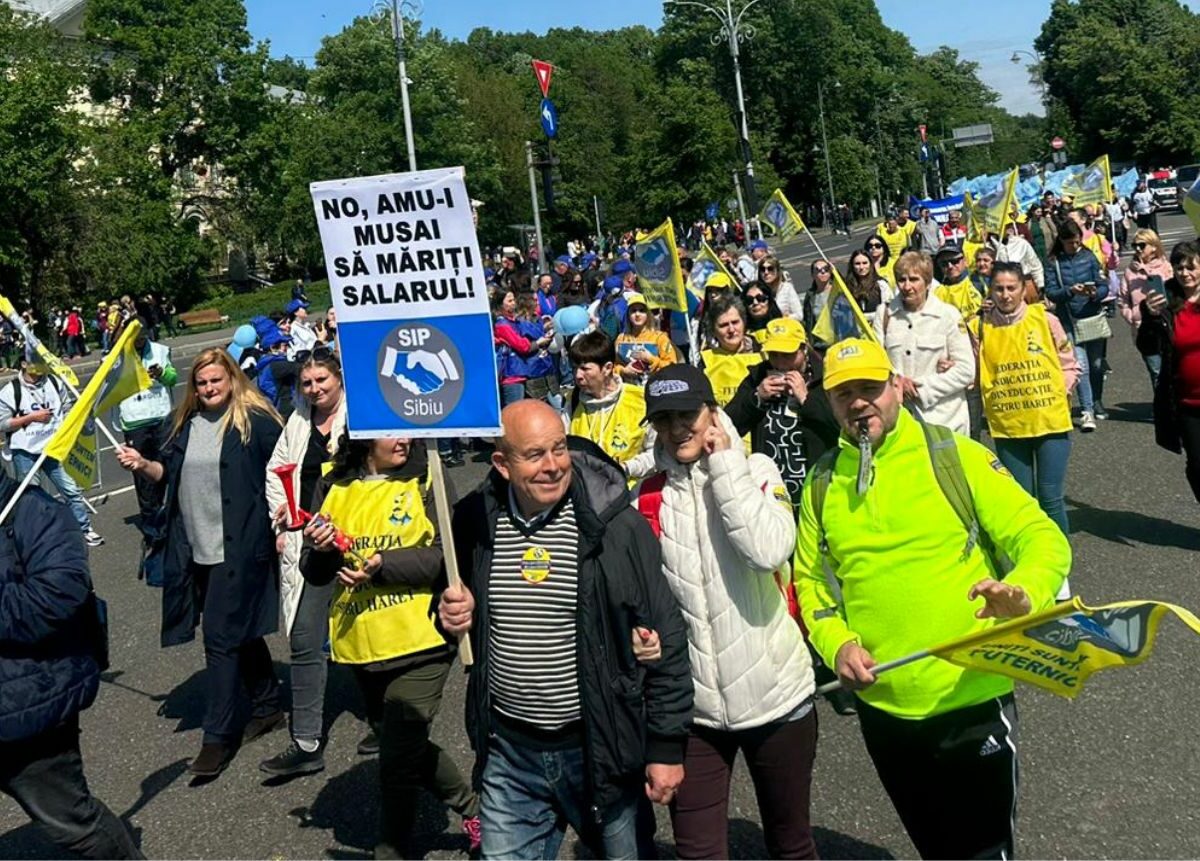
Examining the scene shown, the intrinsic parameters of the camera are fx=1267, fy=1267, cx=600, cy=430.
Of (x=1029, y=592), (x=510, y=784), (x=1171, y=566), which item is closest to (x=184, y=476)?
(x=510, y=784)

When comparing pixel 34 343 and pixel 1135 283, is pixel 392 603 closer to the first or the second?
pixel 34 343

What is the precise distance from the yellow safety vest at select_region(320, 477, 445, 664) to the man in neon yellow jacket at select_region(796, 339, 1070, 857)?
1.57 meters

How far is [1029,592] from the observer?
2980 millimetres

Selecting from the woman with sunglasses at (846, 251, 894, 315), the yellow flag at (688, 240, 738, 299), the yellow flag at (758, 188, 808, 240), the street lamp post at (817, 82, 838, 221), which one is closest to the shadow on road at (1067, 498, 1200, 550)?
the woman with sunglasses at (846, 251, 894, 315)

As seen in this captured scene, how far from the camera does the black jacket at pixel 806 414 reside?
5.00m

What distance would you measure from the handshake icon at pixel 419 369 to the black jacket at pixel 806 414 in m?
1.65

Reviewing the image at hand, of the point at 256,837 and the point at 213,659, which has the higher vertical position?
the point at 213,659

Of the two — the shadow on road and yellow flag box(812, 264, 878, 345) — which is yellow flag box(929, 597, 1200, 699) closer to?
yellow flag box(812, 264, 878, 345)

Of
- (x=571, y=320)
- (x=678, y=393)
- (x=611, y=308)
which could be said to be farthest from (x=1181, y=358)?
(x=611, y=308)

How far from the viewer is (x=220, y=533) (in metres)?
5.82

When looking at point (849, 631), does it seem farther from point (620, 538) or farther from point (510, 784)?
point (510, 784)

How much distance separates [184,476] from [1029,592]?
4.09 metres

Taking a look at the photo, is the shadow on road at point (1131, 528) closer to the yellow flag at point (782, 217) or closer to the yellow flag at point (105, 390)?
the yellow flag at point (105, 390)

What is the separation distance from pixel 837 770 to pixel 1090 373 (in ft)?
25.2
